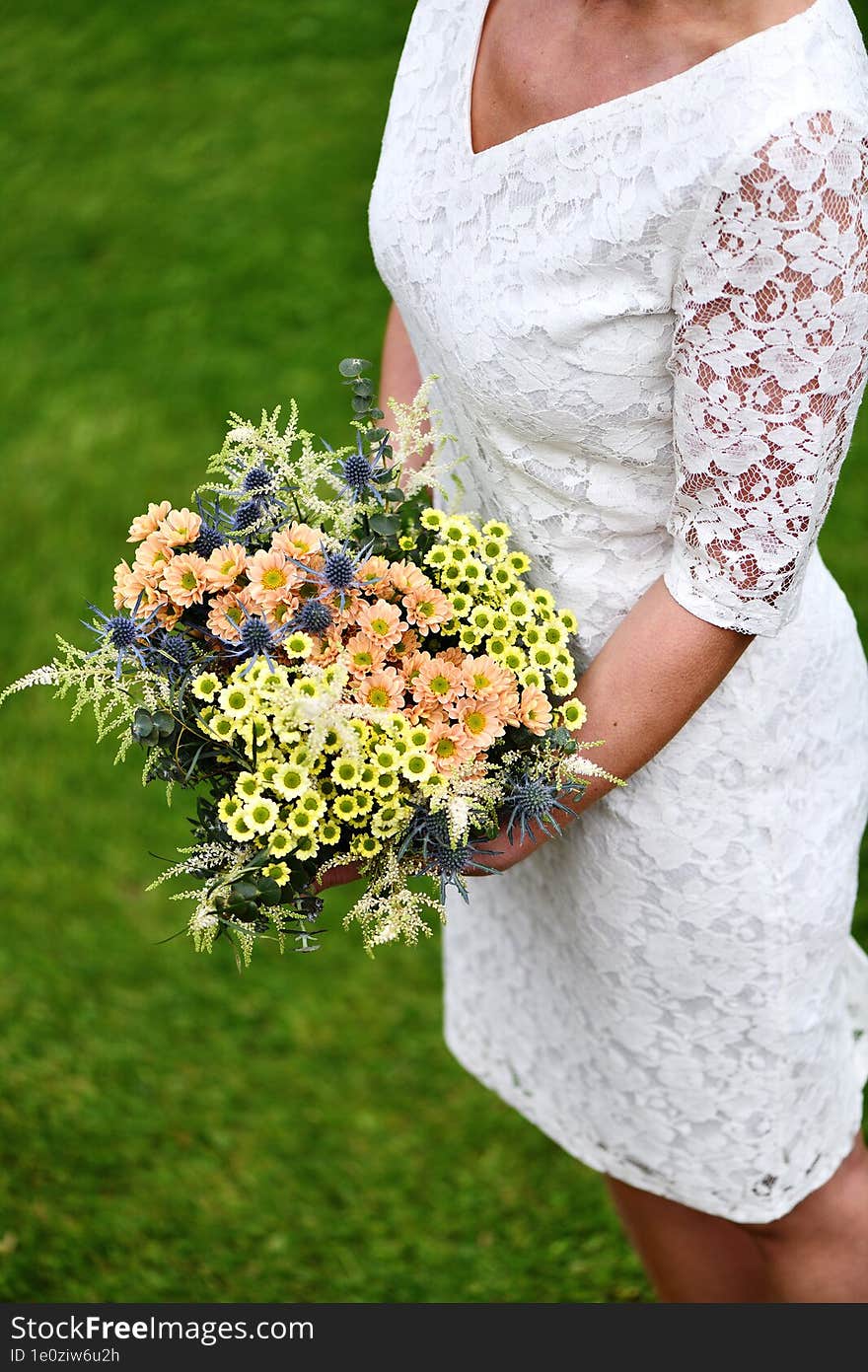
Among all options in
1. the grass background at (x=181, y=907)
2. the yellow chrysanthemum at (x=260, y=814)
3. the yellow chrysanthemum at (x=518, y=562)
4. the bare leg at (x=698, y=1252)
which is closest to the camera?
the yellow chrysanthemum at (x=260, y=814)

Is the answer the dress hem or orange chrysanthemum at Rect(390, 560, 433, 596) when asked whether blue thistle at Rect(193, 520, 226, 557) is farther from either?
the dress hem

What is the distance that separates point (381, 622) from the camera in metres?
1.55

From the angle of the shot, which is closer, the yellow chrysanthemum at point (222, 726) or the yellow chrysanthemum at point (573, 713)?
the yellow chrysanthemum at point (222, 726)

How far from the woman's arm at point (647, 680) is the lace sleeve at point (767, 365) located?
3cm

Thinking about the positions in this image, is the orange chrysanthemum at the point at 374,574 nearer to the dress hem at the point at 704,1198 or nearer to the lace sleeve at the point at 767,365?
the lace sleeve at the point at 767,365

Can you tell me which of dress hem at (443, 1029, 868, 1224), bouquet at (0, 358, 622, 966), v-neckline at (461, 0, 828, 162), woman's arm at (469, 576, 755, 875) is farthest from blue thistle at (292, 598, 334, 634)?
dress hem at (443, 1029, 868, 1224)

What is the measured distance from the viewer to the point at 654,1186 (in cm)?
220

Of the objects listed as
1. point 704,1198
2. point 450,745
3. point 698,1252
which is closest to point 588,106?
point 450,745

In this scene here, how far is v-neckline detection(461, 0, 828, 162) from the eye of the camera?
4.61 feet

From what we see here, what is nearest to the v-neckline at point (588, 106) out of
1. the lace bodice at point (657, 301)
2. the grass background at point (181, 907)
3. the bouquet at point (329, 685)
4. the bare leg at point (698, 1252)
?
the lace bodice at point (657, 301)

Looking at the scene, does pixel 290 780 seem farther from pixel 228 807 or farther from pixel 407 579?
pixel 407 579

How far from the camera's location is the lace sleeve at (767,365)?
4.53 feet

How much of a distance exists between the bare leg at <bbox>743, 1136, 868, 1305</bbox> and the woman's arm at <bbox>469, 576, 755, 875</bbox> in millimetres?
775

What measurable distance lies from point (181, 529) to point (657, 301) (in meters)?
0.56
